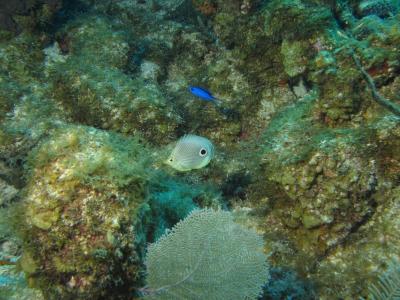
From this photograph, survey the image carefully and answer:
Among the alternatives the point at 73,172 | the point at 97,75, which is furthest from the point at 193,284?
the point at 97,75

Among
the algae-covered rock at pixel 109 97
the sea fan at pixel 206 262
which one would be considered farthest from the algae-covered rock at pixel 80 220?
the algae-covered rock at pixel 109 97

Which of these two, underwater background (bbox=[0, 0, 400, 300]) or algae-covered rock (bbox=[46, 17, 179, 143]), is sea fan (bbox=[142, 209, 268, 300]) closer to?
underwater background (bbox=[0, 0, 400, 300])

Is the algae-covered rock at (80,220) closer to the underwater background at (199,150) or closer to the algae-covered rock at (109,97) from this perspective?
the underwater background at (199,150)

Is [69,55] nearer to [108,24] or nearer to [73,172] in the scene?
[108,24]

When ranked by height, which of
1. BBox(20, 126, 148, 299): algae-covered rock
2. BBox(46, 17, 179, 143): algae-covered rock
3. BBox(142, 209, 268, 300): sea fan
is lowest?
BBox(46, 17, 179, 143): algae-covered rock

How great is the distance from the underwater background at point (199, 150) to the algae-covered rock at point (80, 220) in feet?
0.03

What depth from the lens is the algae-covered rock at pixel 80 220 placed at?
2250 millimetres

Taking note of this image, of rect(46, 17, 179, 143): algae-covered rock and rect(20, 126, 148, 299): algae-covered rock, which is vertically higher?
rect(20, 126, 148, 299): algae-covered rock

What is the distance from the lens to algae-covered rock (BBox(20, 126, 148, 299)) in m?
2.25

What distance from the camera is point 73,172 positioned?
237 cm

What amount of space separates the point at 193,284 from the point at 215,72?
14.5ft

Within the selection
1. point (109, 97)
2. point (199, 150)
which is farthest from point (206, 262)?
point (109, 97)

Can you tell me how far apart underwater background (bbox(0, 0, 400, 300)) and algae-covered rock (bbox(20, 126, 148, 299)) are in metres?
0.01

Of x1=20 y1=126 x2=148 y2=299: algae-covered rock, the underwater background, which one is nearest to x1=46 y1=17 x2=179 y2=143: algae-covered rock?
the underwater background
